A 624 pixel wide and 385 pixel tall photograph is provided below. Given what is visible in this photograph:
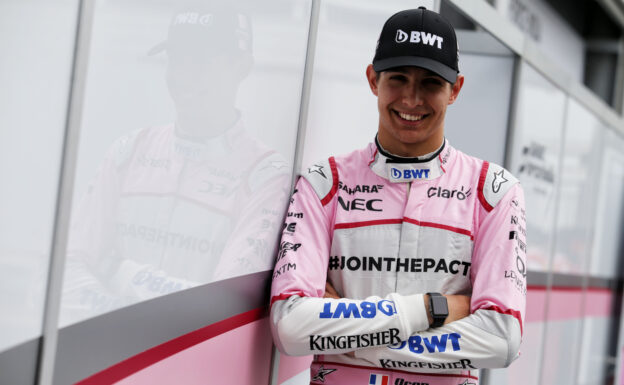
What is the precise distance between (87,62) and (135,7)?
6.5 inches

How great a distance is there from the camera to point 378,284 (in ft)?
5.64

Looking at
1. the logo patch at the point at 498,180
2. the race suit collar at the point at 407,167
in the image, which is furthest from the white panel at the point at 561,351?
the race suit collar at the point at 407,167

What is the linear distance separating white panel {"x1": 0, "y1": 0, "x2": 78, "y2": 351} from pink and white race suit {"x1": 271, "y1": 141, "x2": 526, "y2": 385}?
2.29 ft

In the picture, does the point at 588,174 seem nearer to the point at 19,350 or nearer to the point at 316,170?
the point at 316,170

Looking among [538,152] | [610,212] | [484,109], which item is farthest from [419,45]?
[610,212]

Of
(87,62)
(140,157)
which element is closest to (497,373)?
(140,157)

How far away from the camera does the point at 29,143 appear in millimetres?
982

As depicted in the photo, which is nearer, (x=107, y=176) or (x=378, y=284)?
(x=107, y=176)

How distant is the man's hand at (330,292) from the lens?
172 cm

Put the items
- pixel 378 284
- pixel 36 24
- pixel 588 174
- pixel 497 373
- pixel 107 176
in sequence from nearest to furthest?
pixel 36 24 → pixel 107 176 → pixel 378 284 → pixel 497 373 → pixel 588 174

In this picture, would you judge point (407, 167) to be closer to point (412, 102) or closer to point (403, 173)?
point (403, 173)

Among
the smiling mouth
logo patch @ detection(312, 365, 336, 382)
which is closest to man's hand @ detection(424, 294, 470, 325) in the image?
logo patch @ detection(312, 365, 336, 382)

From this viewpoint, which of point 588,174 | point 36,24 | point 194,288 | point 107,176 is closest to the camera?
point 36,24

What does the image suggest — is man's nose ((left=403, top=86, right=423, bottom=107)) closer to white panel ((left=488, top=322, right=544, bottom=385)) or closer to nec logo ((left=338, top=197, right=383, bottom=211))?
nec logo ((left=338, top=197, right=383, bottom=211))
